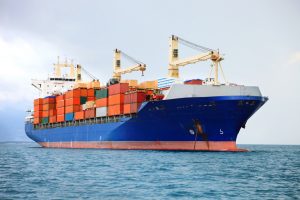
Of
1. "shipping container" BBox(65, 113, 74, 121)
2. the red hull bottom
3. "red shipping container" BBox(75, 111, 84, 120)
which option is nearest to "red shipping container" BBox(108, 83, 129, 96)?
the red hull bottom

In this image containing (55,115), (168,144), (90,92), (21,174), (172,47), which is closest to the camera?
(21,174)

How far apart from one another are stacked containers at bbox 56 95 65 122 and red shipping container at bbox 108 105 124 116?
1541 cm

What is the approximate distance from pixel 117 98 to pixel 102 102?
495 cm

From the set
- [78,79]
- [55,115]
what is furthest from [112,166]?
[78,79]

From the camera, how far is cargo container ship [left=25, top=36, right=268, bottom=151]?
47.3m

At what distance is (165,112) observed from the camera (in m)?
48.9

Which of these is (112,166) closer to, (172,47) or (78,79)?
(172,47)

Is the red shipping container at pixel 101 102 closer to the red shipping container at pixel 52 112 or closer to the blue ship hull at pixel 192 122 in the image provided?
the blue ship hull at pixel 192 122

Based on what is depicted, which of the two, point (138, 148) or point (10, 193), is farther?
point (138, 148)

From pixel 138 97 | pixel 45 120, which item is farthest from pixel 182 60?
pixel 45 120

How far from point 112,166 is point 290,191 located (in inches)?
567

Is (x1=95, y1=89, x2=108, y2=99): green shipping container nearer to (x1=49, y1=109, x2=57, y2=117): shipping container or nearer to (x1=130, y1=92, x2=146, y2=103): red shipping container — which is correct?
(x1=130, y1=92, x2=146, y2=103): red shipping container

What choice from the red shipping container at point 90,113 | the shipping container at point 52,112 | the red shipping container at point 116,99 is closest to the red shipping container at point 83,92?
the red shipping container at point 90,113

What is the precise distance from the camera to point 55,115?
251 feet
